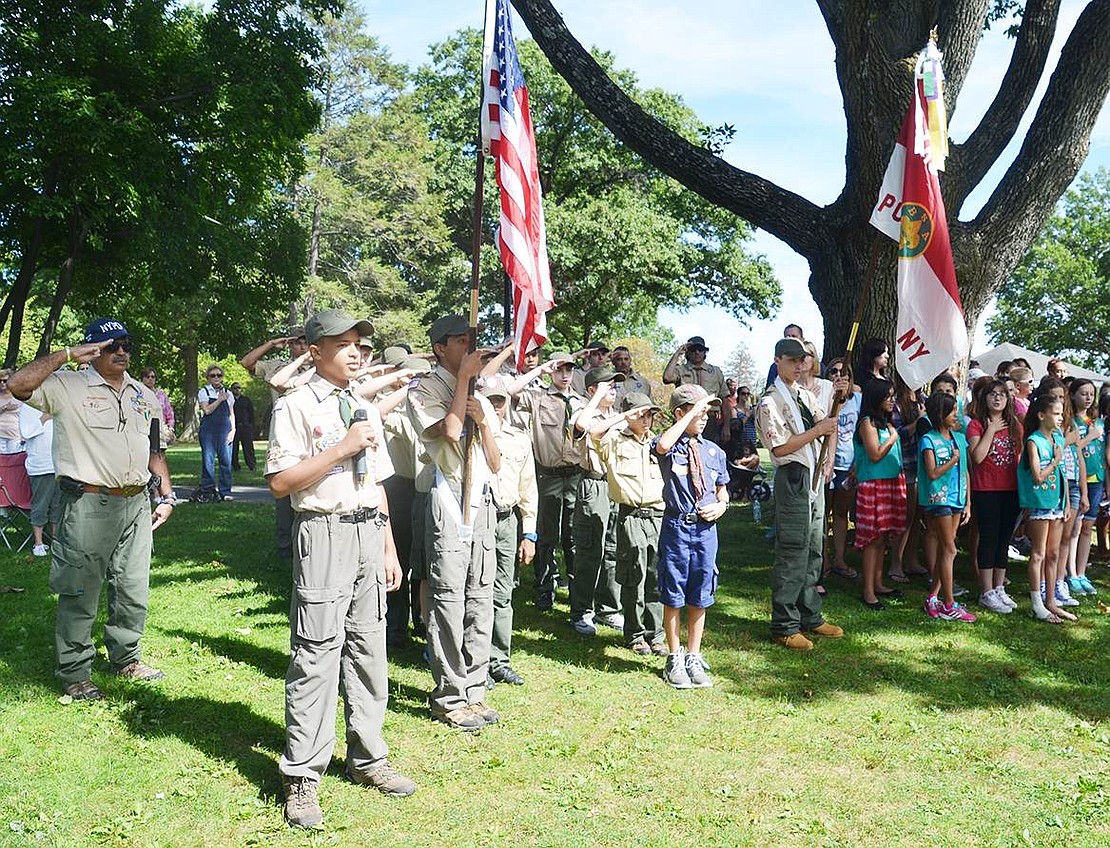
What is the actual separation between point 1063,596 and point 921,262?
3.78 meters

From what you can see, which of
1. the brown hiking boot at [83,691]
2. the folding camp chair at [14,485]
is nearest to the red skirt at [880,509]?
the brown hiking boot at [83,691]

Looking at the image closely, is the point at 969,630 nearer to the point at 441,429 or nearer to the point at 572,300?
the point at 441,429

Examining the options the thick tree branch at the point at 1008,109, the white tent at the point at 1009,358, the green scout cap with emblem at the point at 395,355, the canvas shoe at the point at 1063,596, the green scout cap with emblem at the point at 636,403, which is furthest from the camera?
the white tent at the point at 1009,358

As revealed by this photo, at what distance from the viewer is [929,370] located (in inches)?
261

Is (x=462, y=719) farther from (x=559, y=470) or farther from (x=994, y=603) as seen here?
(x=994, y=603)

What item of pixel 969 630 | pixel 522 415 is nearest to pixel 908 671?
pixel 969 630

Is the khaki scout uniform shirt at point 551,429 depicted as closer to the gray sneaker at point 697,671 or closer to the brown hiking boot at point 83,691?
the gray sneaker at point 697,671

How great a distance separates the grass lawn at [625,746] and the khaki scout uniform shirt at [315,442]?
4.89 feet

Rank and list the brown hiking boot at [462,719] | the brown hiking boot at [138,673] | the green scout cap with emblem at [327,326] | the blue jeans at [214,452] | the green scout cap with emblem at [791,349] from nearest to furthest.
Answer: the green scout cap with emblem at [327,326], the brown hiking boot at [462,719], the brown hiking boot at [138,673], the green scout cap with emblem at [791,349], the blue jeans at [214,452]

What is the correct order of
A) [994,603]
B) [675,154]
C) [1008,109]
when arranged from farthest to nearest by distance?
[675,154] → [1008,109] → [994,603]

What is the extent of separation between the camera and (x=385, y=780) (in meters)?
4.66

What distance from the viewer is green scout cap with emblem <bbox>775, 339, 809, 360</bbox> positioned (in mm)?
6934

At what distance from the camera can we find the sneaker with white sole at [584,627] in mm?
7597

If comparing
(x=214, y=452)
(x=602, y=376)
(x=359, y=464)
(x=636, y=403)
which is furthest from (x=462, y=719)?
(x=214, y=452)
